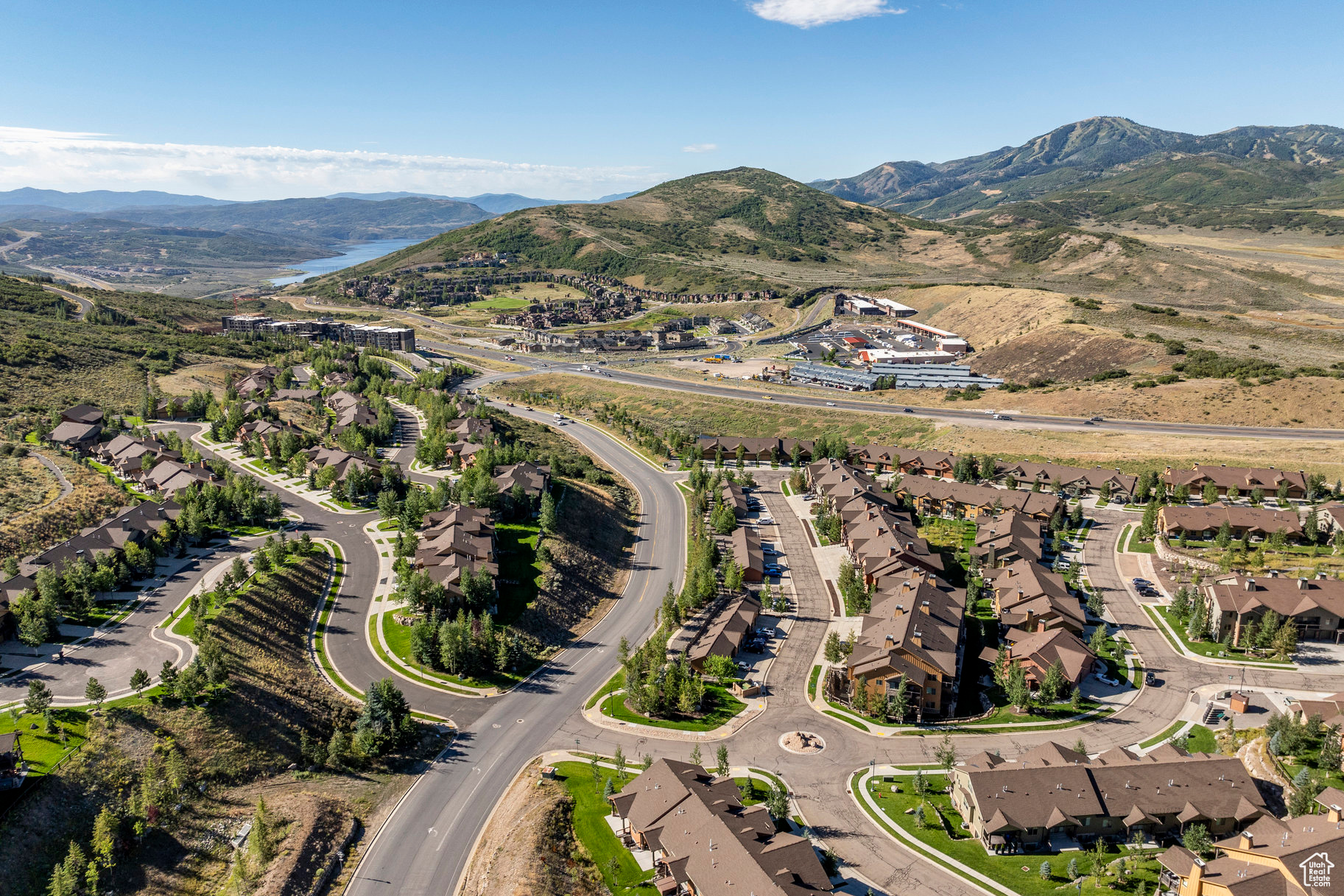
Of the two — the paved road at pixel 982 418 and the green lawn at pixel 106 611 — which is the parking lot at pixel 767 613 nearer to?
the green lawn at pixel 106 611

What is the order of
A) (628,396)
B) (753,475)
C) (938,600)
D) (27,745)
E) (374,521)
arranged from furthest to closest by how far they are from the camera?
(628,396)
(753,475)
(374,521)
(938,600)
(27,745)

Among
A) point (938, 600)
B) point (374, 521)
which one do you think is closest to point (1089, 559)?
point (938, 600)

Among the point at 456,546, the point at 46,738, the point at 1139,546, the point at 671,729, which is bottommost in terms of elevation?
the point at 671,729

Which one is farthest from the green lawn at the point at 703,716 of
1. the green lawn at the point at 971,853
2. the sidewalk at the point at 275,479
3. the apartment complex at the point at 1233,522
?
the apartment complex at the point at 1233,522

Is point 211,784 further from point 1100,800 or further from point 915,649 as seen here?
point 1100,800

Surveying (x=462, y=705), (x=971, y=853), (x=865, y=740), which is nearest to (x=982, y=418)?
(x=865, y=740)

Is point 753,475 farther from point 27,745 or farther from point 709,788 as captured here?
point 27,745
